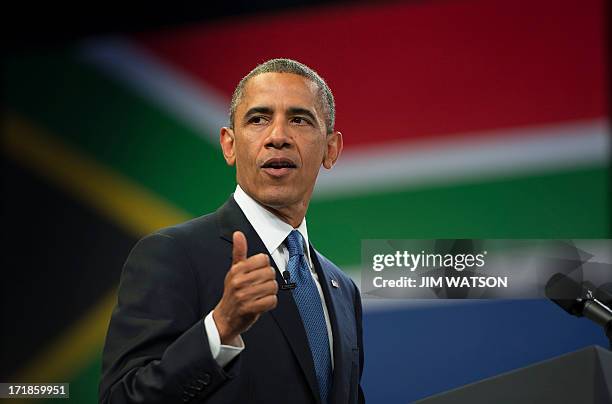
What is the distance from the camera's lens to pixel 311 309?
1825 millimetres

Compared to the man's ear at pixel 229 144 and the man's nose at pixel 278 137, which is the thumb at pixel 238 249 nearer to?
the man's nose at pixel 278 137

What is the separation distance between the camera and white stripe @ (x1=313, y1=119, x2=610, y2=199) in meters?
3.10

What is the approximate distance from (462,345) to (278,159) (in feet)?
5.28

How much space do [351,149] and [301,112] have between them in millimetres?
1308

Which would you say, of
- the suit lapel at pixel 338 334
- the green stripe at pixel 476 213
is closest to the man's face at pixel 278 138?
the suit lapel at pixel 338 334

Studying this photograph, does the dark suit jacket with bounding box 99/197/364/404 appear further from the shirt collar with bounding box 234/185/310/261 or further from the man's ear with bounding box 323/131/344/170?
the man's ear with bounding box 323/131/344/170

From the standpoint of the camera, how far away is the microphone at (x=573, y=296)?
118 inches

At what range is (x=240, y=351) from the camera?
1.42m

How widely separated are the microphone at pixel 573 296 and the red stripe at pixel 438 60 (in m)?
0.67

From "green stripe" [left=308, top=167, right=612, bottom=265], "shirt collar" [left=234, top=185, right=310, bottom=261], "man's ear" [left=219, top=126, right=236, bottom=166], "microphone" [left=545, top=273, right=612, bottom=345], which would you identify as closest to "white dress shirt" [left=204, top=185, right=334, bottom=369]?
"shirt collar" [left=234, top=185, right=310, bottom=261]

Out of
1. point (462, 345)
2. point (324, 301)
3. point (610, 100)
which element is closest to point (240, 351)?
point (324, 301)

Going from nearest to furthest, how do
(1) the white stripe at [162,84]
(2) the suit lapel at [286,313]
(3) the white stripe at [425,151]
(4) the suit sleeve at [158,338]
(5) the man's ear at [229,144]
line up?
(4) the suit sleeve at [158,338] → (2) the suit lapel at [286,313] → (5) the man's ear at [229,144] → (3) the white stripe at [425,151] → (1) the white stripe at [162,84]

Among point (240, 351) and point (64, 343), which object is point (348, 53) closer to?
point (64, 343)

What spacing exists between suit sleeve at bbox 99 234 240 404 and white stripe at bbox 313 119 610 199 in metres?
1.59
